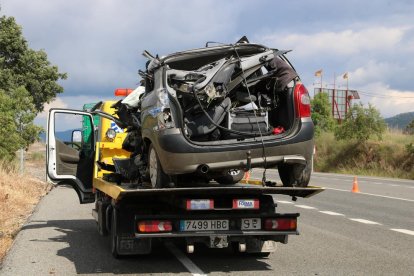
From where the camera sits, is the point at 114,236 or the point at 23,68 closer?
the point at 114,236

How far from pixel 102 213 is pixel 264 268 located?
9.19ft

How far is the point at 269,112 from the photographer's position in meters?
7.82

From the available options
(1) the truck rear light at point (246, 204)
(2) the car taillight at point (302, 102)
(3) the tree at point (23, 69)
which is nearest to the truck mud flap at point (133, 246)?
(1) the truck rear light at point (246, 204)

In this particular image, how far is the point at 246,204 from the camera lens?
717 cm

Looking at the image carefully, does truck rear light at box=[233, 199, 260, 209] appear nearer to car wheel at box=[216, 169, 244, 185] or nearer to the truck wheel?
the truck wheel

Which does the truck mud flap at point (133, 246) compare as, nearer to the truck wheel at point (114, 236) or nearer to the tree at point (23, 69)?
the truck wheel at point (114, 236)

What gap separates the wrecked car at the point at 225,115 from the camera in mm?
6965

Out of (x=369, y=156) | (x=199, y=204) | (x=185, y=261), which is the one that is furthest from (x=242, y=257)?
(x=369, y=156)

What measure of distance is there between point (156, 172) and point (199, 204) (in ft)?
2.49

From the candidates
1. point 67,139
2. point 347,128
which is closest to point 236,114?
point 67,139

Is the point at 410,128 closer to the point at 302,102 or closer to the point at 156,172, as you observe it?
the point at 302,102

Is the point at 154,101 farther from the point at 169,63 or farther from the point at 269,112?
the point at 269,112

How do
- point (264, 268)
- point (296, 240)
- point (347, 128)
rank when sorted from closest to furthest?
point (264, 268), point (296, 240), point (347, 128)

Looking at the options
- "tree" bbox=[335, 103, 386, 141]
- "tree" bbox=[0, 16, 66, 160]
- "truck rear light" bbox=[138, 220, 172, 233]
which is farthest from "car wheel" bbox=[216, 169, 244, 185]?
"tree" bbox=[335, 103, 386, 141]
